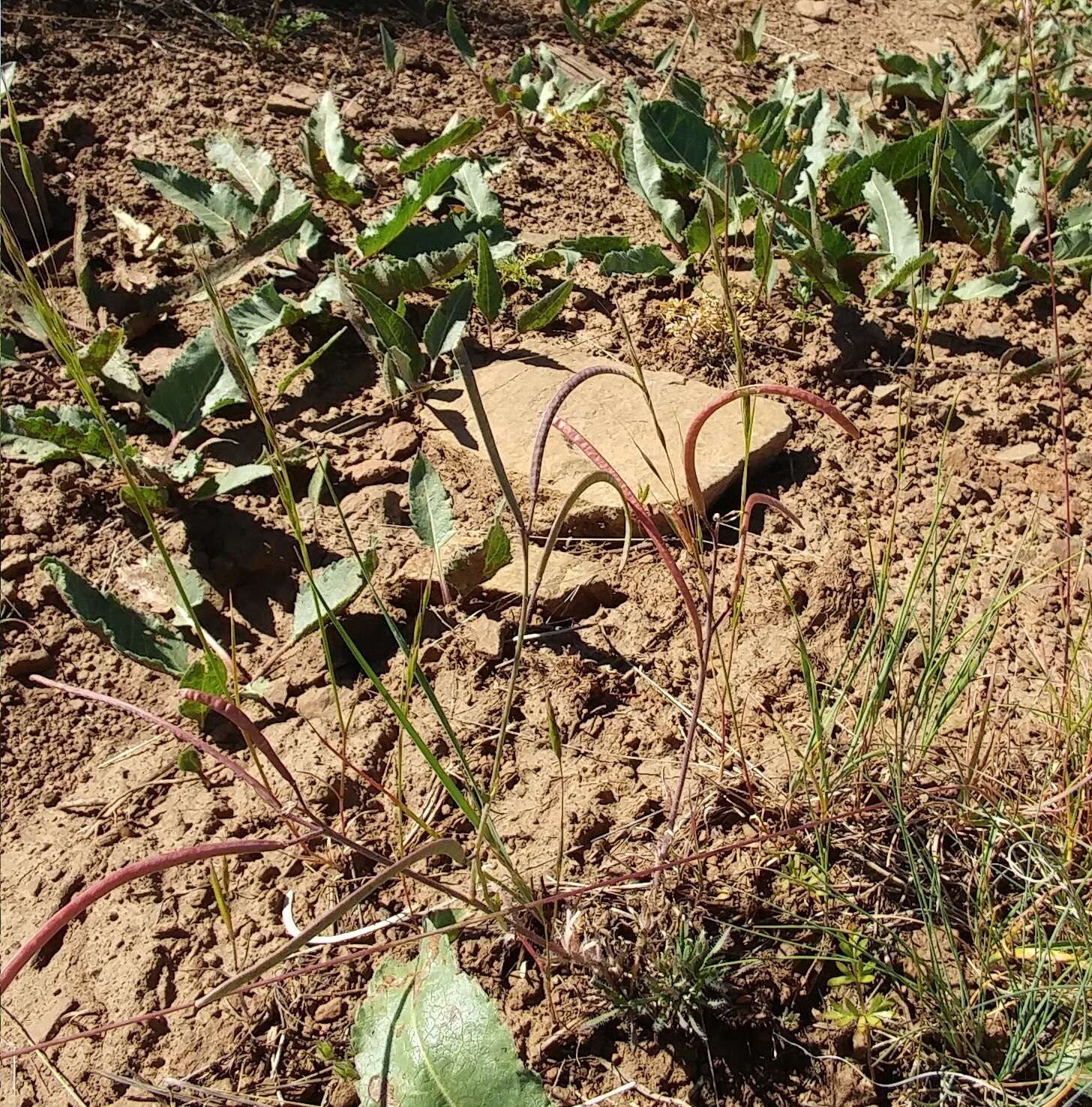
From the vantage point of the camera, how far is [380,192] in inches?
91.4

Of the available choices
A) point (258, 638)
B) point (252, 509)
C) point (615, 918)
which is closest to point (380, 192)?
point (252, 509)

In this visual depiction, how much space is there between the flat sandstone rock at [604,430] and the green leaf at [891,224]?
44cm

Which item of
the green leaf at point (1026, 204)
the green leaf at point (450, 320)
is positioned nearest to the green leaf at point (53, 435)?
the green leaf at point (450, 320)

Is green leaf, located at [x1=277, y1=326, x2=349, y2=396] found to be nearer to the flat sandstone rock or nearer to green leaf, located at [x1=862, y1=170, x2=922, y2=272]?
the flat sandstone rock

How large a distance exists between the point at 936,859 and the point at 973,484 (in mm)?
704

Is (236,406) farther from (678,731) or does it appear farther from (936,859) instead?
(936,859)

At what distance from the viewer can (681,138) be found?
216cm

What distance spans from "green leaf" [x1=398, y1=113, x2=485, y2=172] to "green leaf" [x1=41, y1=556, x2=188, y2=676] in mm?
1163

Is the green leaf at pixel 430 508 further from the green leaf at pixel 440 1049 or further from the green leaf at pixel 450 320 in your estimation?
the green leaf at pixel 440 1049

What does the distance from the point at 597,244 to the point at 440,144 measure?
16.9 inches

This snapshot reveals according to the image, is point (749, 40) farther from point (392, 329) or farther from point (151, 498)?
point (151, 498)

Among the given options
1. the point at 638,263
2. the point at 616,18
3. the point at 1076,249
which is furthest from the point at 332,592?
the point at 616,18

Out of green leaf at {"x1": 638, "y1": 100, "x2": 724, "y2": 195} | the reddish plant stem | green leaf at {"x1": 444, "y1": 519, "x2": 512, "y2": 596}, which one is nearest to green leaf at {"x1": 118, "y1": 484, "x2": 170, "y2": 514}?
green leaf at {"x1": 444, "y1": 519, "x2": 512, "y2": 596}

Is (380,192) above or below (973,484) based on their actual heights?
above
